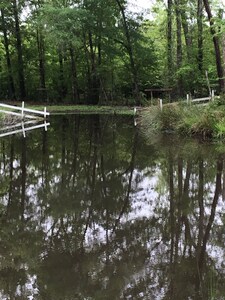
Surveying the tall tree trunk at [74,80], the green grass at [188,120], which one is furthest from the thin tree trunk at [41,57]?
the green grass at [188,120]

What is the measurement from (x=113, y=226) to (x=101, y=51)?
35058 mm

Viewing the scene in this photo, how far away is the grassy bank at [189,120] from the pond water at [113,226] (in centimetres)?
312

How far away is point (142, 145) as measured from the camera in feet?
47.2

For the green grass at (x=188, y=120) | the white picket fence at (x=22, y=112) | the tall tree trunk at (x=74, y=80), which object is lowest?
the green grass at (x=188, y=120)

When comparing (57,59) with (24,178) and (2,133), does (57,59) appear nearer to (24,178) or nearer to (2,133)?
(2,133)

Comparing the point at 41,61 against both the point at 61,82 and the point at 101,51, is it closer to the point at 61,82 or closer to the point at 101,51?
the point at 61,82

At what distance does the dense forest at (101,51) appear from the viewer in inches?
1258

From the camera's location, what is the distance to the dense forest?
3195 cm

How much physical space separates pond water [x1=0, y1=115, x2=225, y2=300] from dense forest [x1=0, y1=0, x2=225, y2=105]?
2021 cm

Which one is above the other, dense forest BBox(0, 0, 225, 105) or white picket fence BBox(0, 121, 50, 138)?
dense forest BBox(0, 0, 225, 105)

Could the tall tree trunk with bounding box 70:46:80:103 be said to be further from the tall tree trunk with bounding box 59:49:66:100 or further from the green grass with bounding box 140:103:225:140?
the green grass with bounding box 140:103:225:140

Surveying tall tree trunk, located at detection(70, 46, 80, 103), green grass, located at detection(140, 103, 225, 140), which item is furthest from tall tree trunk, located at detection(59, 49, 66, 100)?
green grass, located at detection(140, 103, 225, 140)

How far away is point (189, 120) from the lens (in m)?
16.3

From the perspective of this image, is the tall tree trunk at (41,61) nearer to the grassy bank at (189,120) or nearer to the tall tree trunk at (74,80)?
the tall tree trunk at (74,80)
